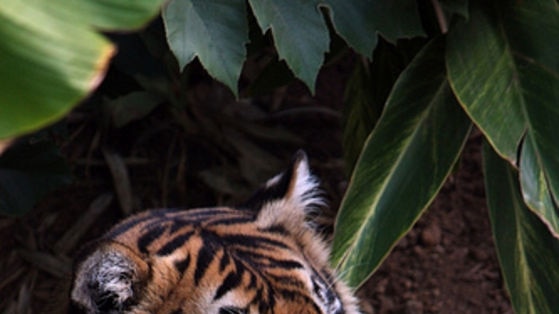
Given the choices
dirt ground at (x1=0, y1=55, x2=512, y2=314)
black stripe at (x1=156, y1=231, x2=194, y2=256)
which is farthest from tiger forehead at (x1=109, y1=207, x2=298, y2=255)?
dirt ground at (x1=0, y1=55, x2=512, y2=314)

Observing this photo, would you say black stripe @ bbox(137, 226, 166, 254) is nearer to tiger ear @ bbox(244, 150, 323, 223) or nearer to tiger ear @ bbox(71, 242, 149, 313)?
tiger ear @ bbox(71, 242, 149, 313)

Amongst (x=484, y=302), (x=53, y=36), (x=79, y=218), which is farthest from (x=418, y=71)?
(x=53, y=36)

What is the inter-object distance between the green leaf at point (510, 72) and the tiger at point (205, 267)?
0.68 metres

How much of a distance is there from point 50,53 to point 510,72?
2400mm

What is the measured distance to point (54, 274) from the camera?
4.45 metres

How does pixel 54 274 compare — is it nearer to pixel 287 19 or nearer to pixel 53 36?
pixel 287 19

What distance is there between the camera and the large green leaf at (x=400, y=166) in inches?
136

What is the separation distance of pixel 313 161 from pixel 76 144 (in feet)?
3.45

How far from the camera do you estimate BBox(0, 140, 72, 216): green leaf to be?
3.53m

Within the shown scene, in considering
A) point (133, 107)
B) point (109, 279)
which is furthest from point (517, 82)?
point (133, 107)

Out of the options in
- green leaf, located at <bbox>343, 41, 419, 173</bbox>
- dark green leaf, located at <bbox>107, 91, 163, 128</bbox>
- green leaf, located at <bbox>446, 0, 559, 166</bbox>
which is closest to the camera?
green leaf, located at <bbox>446, 0, 559, 166</bbox>

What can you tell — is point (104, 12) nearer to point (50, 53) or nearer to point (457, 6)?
point (50, 53)

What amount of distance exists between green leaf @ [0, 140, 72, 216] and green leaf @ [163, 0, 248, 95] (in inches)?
30.7

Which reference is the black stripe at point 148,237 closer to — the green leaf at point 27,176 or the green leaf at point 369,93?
the green leaf at point 27,176
